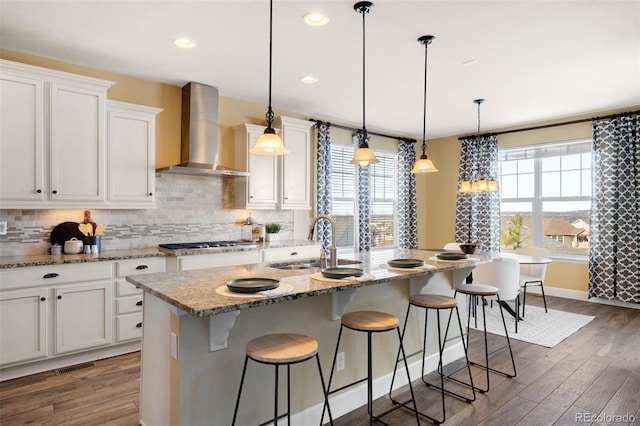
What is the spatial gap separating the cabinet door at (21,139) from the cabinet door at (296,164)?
248 cm

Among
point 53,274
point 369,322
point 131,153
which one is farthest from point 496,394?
point 131,153

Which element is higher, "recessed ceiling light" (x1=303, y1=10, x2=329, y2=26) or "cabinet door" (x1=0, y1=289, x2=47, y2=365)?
"recessed ceiling light" (x1=303, y1=10, x2=329, y2=26)

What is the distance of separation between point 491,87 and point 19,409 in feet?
16.6

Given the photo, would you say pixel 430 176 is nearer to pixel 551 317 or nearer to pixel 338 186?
pixel 338 186

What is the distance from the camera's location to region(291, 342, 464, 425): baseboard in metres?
2.28

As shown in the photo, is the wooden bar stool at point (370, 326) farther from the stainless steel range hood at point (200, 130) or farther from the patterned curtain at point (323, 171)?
the patterned curtain at point (323, 171)

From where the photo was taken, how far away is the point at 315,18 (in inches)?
110

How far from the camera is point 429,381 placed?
295 cm

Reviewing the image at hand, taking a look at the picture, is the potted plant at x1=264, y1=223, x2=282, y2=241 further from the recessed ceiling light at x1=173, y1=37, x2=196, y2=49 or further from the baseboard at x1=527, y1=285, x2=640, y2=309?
the baseboard at x1=527, y1=285, x2=640, y2=309

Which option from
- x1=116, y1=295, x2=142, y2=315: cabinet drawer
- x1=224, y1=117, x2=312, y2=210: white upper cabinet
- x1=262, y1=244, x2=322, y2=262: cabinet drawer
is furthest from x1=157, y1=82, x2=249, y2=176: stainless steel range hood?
x1=116, y1=295, x2=142, y2=315: cabinet drawer

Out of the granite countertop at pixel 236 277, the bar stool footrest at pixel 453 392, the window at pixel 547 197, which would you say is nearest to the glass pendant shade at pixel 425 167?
the granite countertop at pixel 236 277

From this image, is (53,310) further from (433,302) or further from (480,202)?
(480,202)

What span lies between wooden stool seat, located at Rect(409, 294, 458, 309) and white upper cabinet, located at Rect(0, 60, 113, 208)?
291 centimetres

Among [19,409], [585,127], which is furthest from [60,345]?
[585,127]
